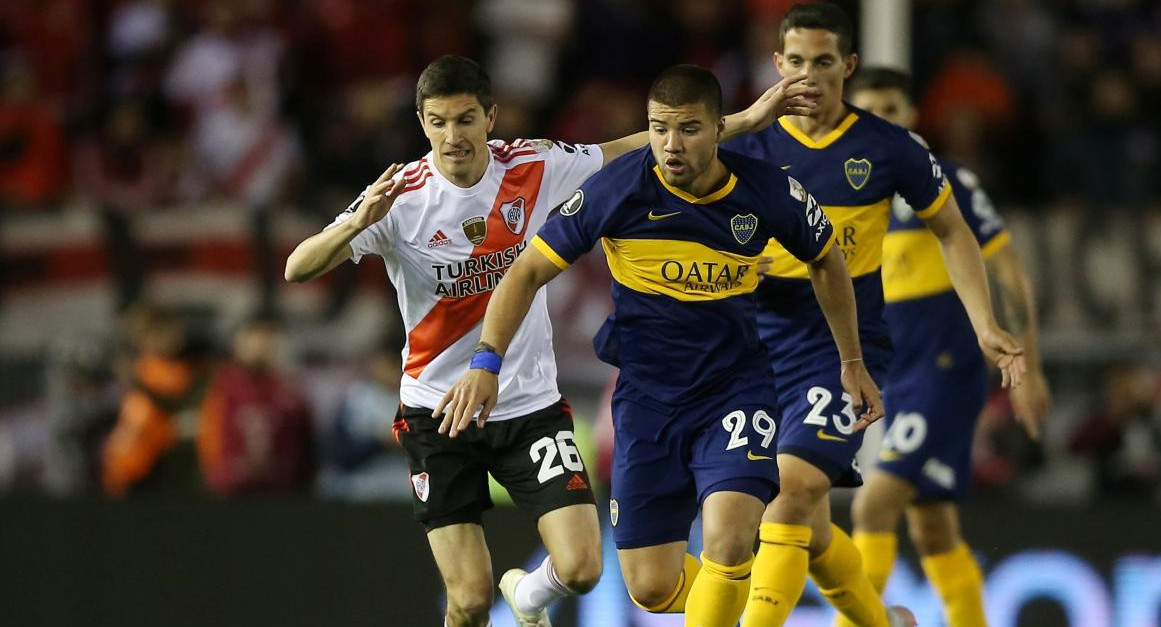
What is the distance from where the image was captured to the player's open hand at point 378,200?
20.2ft

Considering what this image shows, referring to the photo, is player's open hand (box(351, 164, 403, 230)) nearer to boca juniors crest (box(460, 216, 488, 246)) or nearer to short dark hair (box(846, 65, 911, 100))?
boca juniors crest (box(460, 216, 488, 246))

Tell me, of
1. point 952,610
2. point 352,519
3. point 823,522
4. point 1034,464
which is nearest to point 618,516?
point 823,522

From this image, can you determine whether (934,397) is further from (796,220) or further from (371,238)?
(371,238)

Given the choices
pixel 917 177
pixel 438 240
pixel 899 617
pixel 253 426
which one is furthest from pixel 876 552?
pixel 253 426

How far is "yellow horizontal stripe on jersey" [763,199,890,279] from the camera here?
6.92 meters

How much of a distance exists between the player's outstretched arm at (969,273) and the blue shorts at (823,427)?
56 cm

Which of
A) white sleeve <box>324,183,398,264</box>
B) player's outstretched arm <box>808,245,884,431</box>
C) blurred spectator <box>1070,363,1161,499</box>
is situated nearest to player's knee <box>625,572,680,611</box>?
player's outstretched arm <box>808,245,884,431</box>

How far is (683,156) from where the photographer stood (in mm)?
6098

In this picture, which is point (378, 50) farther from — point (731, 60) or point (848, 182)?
point (848, 182)

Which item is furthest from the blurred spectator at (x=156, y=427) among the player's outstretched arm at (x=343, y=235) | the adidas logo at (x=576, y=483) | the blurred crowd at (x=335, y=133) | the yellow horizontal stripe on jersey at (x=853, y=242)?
the yellow horizontal stripe on jersey at (x=853, y=242)

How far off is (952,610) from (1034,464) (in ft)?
8.73

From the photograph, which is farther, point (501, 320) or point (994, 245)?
point (994, 245)

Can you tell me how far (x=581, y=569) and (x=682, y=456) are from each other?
1.89ft

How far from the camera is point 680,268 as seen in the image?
634 centimetres
